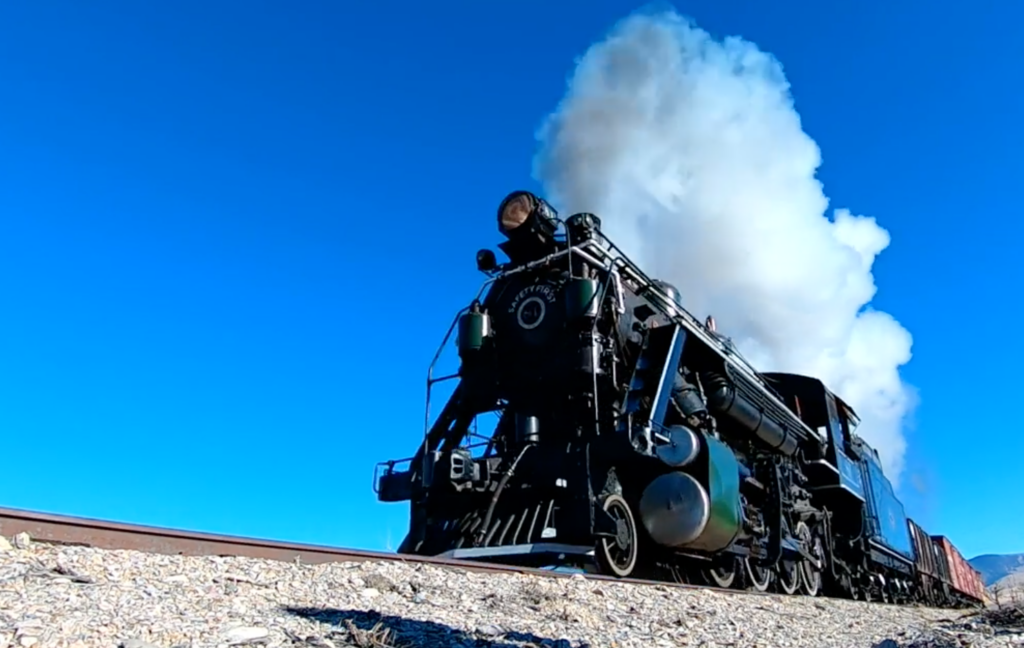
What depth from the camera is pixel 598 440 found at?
829 cm

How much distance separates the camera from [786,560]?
11023mm

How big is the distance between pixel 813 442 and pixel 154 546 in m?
12.4

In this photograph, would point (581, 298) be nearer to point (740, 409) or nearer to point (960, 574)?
point (740, 409)

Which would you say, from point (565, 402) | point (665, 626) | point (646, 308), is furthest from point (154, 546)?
point (646, 308)

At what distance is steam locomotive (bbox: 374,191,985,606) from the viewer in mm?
8094

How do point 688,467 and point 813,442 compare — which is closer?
point 688,467

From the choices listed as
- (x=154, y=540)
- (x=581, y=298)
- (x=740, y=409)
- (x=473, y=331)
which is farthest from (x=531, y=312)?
(x=154, y=540)

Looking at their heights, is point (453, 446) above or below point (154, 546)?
above

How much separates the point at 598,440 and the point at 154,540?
4996 millimetres

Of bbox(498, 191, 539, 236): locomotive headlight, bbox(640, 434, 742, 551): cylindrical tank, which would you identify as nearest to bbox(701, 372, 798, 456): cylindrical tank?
bbox(640, 434, 742, 551): cylindrical tank

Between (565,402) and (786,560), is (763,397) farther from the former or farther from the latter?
(565,402)

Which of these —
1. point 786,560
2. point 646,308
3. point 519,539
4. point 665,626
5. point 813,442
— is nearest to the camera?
point 665,626

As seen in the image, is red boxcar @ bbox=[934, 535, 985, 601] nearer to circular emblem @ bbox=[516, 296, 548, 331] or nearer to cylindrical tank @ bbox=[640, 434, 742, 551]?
cylindrical tank @ bbox=[640, 434, 742, 551]

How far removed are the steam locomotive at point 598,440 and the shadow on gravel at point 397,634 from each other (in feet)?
12.7
